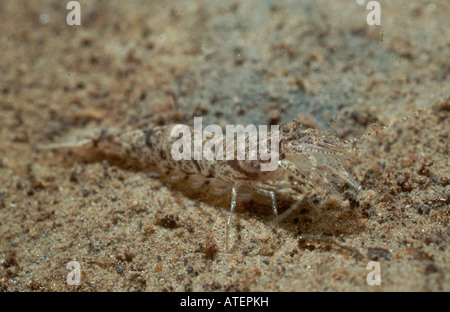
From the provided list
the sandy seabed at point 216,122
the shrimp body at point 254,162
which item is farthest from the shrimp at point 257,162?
the sandy seabed at point 216,122

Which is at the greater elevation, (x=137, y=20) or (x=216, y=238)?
(x=137, y=20)

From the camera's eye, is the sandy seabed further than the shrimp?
No

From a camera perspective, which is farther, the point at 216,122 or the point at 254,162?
the point at 216,122

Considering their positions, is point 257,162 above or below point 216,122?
below

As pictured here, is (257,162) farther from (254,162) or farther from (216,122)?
(216,122)

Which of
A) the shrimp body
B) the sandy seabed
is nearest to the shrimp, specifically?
the shrimp body

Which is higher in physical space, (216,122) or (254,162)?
(216,122)

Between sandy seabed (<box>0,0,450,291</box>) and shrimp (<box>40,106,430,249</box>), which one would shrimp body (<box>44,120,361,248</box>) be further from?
sandy seabed (<box>0,0,450,291</box>)

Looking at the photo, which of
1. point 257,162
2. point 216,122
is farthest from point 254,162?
point 216,122

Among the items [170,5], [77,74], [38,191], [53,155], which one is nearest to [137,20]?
[170,5]

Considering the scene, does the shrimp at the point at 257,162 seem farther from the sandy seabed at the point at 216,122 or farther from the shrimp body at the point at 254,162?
the sandy seabed at the point at 216,122
